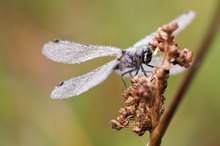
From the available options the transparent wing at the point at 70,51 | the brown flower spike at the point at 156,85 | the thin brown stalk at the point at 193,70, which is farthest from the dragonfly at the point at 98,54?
the thin brown stalk at the point at 193,70

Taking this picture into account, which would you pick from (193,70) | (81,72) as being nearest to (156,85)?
(193,70)

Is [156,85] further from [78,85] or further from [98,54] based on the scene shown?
[98,54]

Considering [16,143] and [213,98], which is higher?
[16,143]

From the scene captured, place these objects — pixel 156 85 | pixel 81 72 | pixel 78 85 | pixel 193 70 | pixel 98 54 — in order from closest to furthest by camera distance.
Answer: pixel 193 70, pixel 156 85, pixel 78 85, pixel 98 54, pixel 81 72

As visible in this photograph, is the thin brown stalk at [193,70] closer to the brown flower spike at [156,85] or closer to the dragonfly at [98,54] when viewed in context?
the brown flower spike at [156,85]

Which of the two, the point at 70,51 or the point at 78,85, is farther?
the point at 70,51

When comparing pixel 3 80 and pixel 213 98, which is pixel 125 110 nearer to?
pixel 213 98

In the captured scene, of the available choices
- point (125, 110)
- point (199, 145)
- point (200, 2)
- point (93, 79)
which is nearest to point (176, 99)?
point (125, 110)
